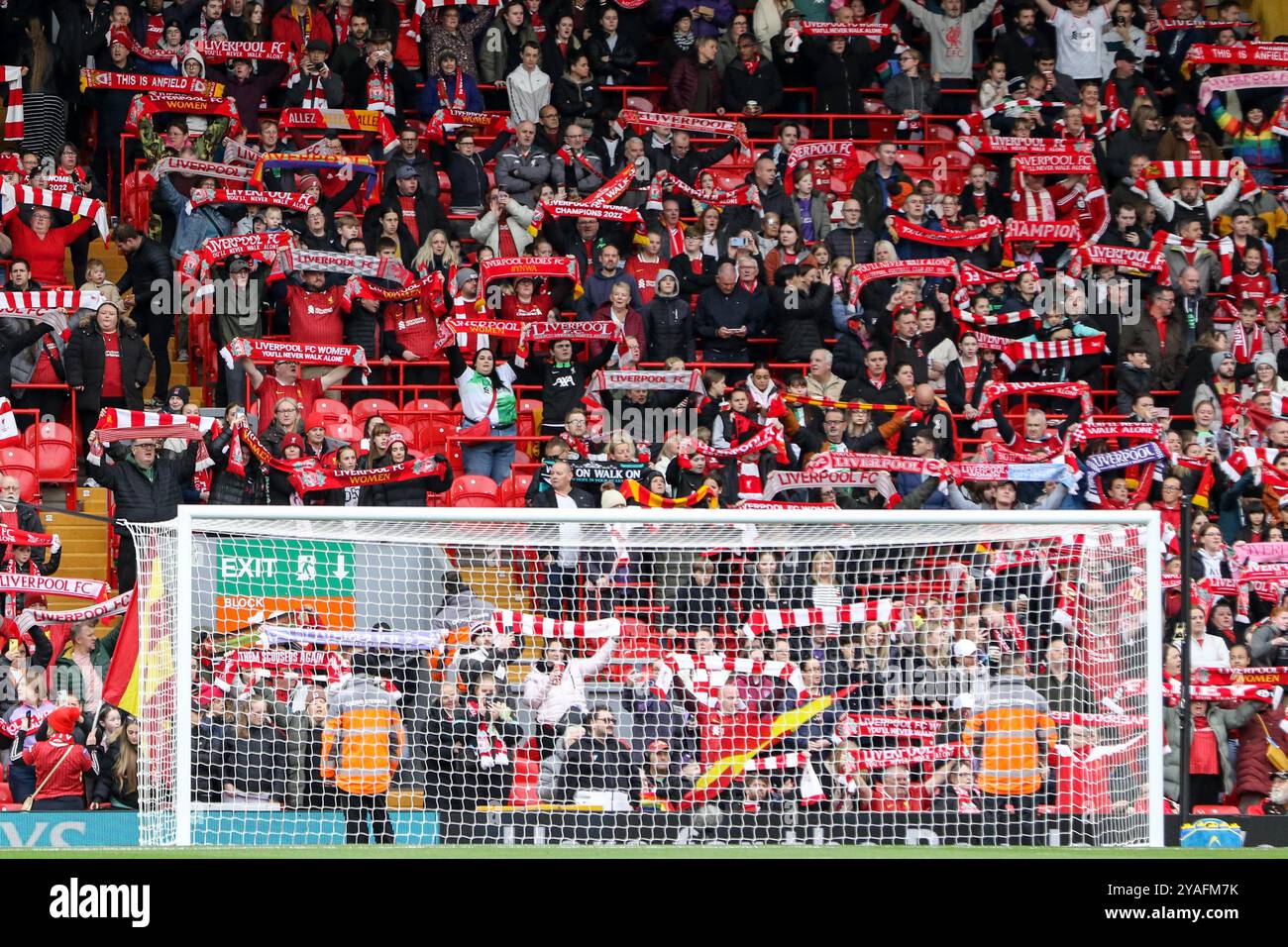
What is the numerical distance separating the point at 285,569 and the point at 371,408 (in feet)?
16.7

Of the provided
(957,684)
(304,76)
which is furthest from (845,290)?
(957,684)

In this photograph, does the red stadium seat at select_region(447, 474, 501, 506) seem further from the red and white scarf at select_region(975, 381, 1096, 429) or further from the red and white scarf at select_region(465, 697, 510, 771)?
the red and white scarf at select_region(465, 697, 510, 771)

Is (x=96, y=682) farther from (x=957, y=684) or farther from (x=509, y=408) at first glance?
(x=957, y=684)

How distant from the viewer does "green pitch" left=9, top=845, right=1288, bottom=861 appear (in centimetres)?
597

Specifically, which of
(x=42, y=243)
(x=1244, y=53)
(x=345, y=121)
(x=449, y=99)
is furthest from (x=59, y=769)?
(x=1244, y=53)

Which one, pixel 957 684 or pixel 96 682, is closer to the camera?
pixel 957 684

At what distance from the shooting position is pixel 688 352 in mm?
15633

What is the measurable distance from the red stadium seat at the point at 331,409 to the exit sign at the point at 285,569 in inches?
177

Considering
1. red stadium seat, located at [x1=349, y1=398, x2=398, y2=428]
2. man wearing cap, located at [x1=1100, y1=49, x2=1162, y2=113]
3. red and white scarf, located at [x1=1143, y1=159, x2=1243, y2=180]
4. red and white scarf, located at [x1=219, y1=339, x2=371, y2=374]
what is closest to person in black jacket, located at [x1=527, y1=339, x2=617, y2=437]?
red stadium seat, located at [x1=349, y1=398, x2=398, y2=428]

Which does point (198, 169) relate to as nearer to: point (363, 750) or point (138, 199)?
point (138, 199)

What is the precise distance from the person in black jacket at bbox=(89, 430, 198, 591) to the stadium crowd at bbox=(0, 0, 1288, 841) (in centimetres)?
3
